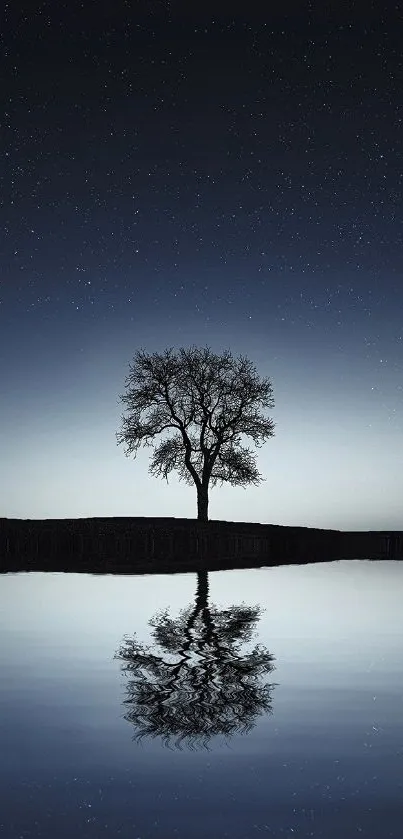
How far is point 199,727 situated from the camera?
898cm

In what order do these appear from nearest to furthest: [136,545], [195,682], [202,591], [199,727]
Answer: [199,727], [195,682], [202,591], [136,545]

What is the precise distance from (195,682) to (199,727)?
257 cm

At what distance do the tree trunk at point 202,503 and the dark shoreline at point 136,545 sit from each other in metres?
3.45

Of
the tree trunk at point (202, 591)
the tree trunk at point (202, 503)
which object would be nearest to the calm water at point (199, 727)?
the tree trunk at point (202, 591)

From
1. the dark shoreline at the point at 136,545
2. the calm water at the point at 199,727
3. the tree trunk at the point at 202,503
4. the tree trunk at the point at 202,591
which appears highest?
the tree trunk at the point at 202,503

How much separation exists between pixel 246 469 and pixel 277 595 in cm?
2801

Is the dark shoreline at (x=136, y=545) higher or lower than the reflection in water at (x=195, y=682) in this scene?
higher

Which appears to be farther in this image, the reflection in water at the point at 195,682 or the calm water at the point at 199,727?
the reflection in water at the point at 195,682

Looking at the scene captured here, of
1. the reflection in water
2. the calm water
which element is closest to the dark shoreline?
the calm water

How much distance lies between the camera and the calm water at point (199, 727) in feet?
21.0

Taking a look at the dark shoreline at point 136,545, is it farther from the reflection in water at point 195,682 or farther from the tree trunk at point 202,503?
the reflection in water at point 195,682

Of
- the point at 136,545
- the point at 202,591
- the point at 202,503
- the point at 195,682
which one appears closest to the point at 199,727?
the point at 195,682

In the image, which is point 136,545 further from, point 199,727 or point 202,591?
point 199,727

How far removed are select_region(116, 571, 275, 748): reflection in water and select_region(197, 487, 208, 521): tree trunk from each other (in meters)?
34.9
